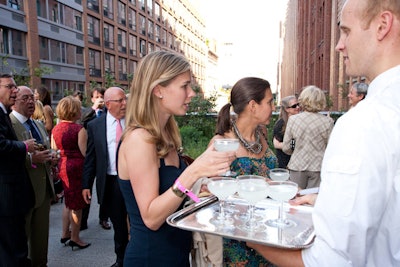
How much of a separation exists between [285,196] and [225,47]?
113m

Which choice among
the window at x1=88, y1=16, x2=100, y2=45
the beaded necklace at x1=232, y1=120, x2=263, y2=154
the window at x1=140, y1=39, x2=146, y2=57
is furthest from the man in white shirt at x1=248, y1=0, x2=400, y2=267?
the window at x1=140, y1=39, x2=146, y2=57

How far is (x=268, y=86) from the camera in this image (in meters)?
2.88

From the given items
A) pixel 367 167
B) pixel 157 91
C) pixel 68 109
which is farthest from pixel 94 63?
pixel 367 167

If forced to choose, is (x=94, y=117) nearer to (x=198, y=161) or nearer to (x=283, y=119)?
(x=283, y=119)

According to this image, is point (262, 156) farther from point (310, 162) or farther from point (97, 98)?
point (97, 98)

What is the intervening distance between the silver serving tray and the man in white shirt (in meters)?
0.27

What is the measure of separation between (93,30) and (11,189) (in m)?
36.0

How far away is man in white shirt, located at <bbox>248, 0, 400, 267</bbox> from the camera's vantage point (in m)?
0.96

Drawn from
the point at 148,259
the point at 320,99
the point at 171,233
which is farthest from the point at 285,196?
the point at 320,99

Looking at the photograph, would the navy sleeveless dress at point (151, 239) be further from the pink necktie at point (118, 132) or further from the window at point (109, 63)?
the window at point (109, 63)

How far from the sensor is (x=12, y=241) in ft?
10.3

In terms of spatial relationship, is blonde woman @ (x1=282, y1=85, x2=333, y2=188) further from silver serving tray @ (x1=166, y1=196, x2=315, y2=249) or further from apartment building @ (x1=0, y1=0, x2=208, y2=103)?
apartment building @ (x1=0, y1=0, x2=208, y2=103)

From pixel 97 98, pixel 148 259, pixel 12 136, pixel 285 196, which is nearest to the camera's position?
pixel 285 196

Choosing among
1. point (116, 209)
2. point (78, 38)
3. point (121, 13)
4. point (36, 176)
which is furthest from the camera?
point (121, 13)
